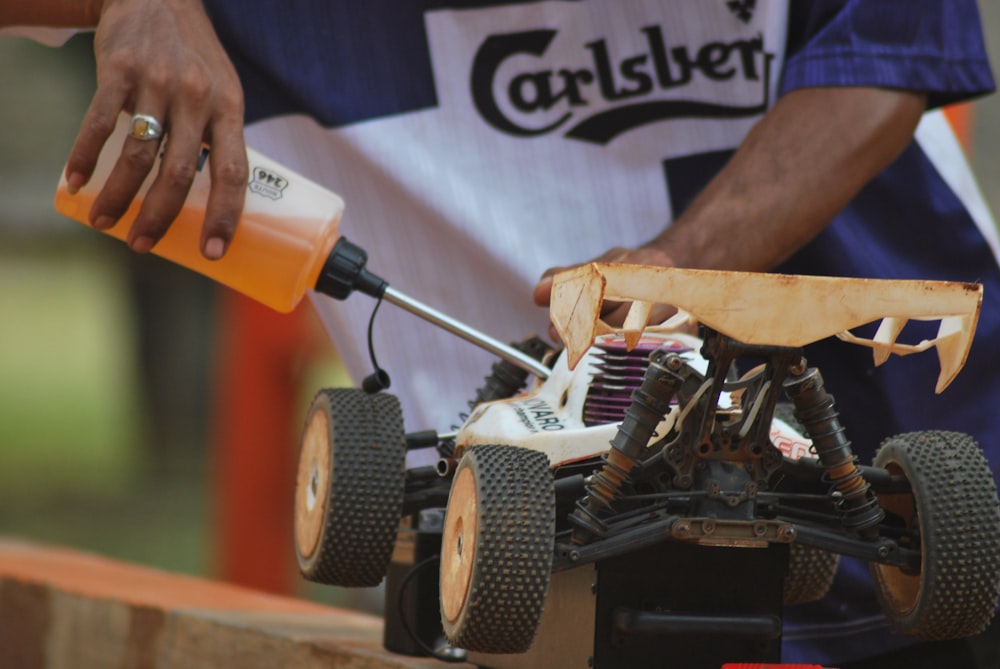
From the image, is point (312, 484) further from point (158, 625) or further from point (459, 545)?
point (158, 625)

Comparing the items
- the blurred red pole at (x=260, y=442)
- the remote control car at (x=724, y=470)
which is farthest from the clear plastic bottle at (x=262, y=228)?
the blurred red pole at (x=260, y=442)

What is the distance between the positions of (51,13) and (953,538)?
933 mm

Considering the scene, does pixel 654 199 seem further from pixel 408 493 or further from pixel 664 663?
pixel 664 663

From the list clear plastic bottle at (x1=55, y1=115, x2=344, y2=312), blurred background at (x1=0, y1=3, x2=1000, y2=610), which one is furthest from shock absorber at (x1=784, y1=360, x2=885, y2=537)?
blurred background at (x1=0, y1=3, x2=1000, y2=610)

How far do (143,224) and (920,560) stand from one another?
1.96ft

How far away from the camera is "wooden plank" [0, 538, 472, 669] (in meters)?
1.20

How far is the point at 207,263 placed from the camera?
1.11 metres

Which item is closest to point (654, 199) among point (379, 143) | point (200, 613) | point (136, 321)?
point (379, 143)

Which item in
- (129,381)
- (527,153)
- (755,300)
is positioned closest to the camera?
(755,300)

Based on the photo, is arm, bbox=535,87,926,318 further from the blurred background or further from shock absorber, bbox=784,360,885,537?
the blurred background

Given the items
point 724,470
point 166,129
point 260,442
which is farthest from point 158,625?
point 260,442

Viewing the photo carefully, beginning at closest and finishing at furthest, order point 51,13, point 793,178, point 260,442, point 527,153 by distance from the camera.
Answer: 1. point 793,178
2. point 51,13
3. point 527,153
4. point 260,442

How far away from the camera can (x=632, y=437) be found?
799 mm

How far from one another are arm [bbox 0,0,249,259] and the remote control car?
0.30 metres
